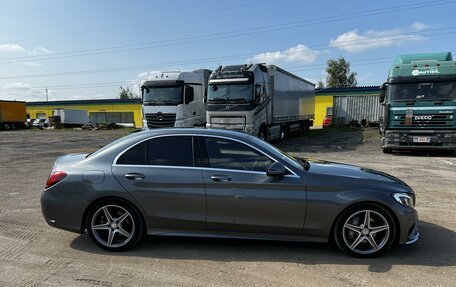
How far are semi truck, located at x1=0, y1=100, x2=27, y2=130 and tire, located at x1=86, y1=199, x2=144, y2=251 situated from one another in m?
49.9

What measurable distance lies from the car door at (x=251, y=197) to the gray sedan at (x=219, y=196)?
0.01 m

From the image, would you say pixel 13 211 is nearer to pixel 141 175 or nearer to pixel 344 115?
pixel 141 175

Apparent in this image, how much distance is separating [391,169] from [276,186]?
7538 mm

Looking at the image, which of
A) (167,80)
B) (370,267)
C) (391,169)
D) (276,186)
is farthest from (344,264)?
(167,80)

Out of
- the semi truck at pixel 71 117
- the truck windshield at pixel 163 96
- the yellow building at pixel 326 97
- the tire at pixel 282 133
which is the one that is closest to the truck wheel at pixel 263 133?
the tire at pixel 282 133

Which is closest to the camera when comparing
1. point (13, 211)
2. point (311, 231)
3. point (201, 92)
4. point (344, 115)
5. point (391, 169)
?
point (311, 231)

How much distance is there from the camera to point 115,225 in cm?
472

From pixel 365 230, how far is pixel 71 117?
52.9m

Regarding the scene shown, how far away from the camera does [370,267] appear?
418 centimetres

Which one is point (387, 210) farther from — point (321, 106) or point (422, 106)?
point (321, 106)

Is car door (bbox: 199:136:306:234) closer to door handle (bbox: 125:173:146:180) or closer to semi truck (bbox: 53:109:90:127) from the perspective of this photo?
door handle (bbox: 125:173:146:180)

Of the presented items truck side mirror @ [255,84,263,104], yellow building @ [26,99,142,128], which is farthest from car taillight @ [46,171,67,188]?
yellow building @ [26,99,142,128]

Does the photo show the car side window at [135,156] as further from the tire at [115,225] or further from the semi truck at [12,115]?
the semi truck at [12,115]

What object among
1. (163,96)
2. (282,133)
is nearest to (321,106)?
(282,133)
